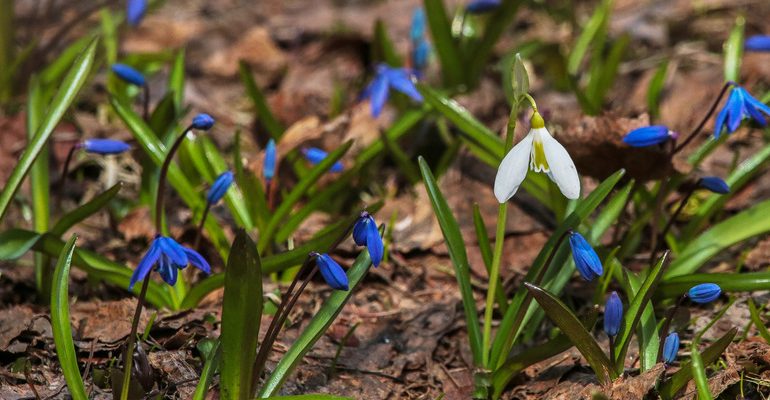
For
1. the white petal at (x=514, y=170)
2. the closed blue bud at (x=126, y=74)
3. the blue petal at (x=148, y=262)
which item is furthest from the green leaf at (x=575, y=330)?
the closed blue bud at (x=126, y=74)

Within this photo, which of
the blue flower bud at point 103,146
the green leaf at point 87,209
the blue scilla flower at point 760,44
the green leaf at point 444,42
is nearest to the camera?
the green leaf at point 87,209

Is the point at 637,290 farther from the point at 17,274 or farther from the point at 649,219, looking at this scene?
the point at 17,274

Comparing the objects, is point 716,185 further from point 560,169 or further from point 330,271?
point 330,271

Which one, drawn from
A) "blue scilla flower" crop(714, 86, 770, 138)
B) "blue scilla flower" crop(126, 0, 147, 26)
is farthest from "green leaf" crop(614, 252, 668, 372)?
"blue scilla flower" crop(126, 0, 147, 26)

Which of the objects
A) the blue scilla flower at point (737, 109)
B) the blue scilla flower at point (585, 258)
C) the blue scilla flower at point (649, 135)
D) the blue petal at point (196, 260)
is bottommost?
the blue scilla flower at point (585, 258)

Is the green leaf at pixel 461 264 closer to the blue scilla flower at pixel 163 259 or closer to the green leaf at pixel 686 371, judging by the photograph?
the green leaf at pixel 686 371

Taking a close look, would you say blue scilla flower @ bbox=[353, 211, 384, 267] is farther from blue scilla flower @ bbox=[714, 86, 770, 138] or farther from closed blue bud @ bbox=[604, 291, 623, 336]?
blue scilla flower @ bbox=[714, 86, 770, 138]
